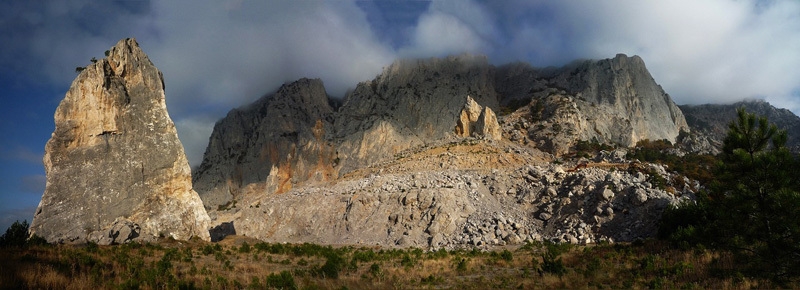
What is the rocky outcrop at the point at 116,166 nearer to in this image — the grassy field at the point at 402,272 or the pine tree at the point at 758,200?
the grassy field at the point at 402,272

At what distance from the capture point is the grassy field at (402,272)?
11.4 m

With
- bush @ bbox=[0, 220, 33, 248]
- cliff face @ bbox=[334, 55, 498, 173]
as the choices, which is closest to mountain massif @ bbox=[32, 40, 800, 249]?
bush @ bbox=[0, 220, 33, 248]

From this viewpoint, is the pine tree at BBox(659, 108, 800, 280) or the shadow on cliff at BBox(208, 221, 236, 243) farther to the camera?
the shadow on cliff at BBox(208, 221, 236, 243)

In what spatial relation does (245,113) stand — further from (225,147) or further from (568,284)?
(568,284)

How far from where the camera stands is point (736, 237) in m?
11.9

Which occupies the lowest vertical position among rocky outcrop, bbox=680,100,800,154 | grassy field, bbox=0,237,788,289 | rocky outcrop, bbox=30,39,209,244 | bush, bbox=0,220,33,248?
grassy field, bbox=0,237,788,289

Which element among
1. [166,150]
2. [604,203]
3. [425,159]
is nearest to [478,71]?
[425,159]

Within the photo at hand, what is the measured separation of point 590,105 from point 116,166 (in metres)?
87.2

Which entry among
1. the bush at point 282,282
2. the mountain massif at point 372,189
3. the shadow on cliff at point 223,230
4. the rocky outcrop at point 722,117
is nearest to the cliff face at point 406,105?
the mountain massif at point 372,189

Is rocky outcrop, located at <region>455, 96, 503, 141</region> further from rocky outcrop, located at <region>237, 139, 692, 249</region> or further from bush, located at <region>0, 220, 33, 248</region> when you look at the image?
bush, located at <region>0, 220, 33, 248</region>

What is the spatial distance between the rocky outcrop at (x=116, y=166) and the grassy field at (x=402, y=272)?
308 inches

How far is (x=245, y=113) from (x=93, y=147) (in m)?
79.5

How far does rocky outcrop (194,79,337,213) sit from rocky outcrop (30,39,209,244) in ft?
161

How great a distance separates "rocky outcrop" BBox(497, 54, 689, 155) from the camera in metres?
73.4
